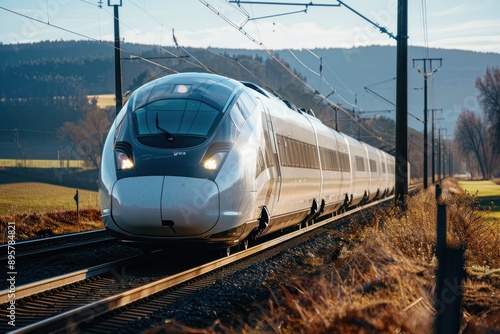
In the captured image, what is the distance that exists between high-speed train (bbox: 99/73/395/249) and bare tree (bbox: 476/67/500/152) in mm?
76456

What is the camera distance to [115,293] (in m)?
10.4

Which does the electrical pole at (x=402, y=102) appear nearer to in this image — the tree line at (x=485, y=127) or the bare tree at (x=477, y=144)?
the tree line at (x=485, y=127)

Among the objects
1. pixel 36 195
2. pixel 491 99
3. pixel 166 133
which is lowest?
pixel 36 195

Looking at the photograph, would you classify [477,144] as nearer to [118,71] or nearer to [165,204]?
[118,71]

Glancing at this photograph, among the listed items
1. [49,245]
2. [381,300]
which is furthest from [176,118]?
[381,300]

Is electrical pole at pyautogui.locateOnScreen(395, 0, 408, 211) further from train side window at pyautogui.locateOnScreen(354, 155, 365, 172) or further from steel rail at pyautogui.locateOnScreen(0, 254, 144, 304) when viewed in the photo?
train side window at pyautogui.locateOnScreen(354, 155, 365, 172)

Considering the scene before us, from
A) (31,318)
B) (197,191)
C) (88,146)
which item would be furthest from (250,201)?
(88,146)

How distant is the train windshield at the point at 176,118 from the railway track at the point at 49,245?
3173 millimetres

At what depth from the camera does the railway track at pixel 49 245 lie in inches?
584

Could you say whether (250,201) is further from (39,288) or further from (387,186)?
(387,186)

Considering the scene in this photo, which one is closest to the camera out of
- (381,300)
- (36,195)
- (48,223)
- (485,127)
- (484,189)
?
(381,300)

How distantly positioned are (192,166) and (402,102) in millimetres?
11329

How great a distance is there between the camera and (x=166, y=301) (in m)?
10.1

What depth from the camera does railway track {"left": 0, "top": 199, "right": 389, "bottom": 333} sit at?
847 cm
